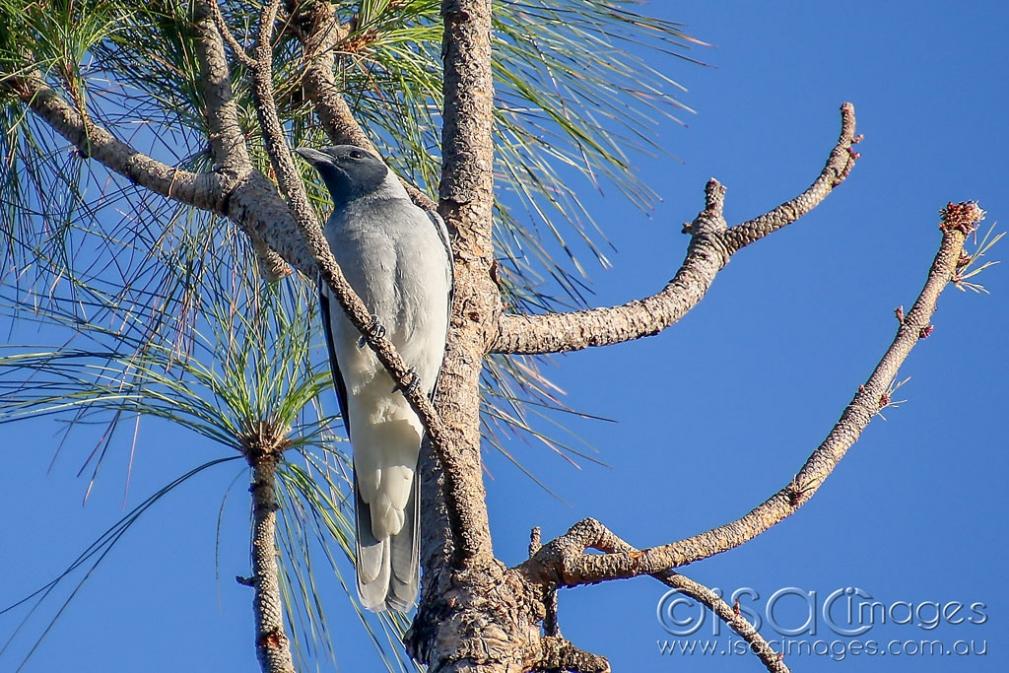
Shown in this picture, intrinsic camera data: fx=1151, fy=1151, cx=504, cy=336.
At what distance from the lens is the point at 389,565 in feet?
9.79

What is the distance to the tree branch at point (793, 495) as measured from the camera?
213cm

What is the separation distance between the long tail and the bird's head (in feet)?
3.15

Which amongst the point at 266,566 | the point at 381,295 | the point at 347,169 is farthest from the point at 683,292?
the point at 266,566

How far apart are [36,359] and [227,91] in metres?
0.93

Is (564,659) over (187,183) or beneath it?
beneath

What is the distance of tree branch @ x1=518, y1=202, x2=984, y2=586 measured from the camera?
83.7 inches

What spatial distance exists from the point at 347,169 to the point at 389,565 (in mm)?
1187

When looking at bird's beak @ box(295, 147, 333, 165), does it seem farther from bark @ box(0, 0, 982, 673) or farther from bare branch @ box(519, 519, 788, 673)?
bare branch @ box(519, 519, 788, 673)

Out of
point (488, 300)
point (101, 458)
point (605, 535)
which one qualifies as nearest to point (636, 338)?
point (488, 300)

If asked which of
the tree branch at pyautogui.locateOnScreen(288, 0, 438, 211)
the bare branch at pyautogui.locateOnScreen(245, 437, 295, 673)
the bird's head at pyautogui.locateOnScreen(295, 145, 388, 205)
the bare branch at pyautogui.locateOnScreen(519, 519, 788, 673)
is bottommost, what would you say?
the bare branch at pyautogui.locateOnScreen(519, 519, 788, 673)

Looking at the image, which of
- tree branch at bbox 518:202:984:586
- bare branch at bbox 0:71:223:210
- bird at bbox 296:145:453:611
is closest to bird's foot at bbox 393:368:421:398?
tree branch at bbox 518:202:984:586

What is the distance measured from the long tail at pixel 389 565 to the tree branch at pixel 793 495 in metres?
0.77

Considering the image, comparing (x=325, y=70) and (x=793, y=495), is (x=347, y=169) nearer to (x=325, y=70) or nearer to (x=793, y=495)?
(x=325, y=70)

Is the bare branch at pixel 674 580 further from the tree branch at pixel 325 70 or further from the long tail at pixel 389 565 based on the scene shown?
the tree branch at pixel 325 70
